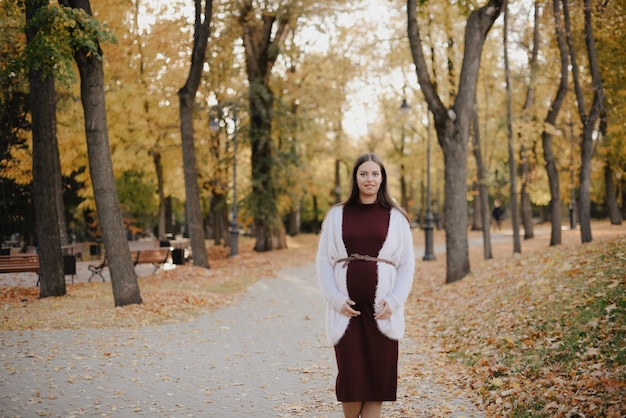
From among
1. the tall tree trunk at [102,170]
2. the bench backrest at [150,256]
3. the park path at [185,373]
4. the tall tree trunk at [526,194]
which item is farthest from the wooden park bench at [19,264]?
the tall tree trunk at [526,194]

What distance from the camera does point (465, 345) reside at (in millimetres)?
8445

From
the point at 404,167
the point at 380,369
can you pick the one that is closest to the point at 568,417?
the point at 380,369

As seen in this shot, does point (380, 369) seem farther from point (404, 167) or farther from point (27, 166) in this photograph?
point (404, 167)

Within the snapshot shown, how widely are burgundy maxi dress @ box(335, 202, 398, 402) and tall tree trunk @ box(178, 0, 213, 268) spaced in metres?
14.0

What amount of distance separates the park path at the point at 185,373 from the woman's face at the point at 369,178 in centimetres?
268

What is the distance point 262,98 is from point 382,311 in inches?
862

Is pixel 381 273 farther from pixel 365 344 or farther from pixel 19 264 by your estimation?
pixel 19 264

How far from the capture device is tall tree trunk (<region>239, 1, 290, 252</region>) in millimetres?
24781

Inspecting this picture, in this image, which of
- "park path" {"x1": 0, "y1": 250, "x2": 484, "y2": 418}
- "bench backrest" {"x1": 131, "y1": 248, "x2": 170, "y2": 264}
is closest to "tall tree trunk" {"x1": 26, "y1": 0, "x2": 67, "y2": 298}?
"park path" {"x1": 0, "y1": 250, "x2": 484, "y2": 418}

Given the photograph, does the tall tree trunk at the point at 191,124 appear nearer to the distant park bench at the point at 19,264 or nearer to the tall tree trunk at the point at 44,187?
the tall tree trunk at the point at 44,187

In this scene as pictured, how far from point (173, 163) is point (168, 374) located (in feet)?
71.0

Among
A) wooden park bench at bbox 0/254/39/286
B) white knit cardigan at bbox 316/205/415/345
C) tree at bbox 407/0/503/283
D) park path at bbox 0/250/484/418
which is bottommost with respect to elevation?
park path at bbox 0/250/484/418

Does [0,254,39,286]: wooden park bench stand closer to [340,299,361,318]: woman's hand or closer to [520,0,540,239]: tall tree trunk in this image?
[340,299,361,318]: woman's hand

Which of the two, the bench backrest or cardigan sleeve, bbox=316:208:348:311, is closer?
cardigan sleeve, bbox=316:208:348:311
